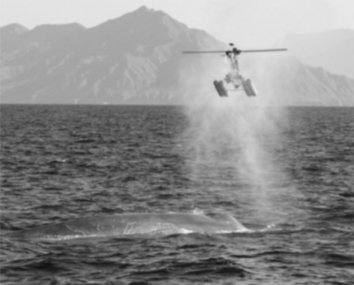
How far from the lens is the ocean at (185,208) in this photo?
31.5 m

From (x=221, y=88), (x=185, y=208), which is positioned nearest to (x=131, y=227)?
(x=185, y=208)

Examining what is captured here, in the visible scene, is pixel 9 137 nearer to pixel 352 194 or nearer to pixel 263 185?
pixel 263 185

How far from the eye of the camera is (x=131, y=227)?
128 feet

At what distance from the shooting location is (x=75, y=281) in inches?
1170

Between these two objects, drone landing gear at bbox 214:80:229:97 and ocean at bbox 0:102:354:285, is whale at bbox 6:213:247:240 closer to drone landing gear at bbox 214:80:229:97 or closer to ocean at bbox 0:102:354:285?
ocean at bbox 0:102:354:285

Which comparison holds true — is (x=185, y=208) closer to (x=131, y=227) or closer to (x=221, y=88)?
(x=221, y=88)

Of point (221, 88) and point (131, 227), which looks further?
point (221, 88)

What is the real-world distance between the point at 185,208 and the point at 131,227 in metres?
11.0

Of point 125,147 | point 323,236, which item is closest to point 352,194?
point 323,236

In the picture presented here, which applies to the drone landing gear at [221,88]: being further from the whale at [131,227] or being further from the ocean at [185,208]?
the whale at [131,227]

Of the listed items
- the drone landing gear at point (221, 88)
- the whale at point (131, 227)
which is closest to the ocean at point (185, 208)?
the whale at point (131, 227)

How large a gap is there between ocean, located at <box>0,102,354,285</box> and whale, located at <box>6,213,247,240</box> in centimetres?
84

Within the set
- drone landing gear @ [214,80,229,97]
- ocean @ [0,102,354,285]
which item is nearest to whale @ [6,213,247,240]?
ocean @ [0,102,354,285]

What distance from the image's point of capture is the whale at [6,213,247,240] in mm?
37719
